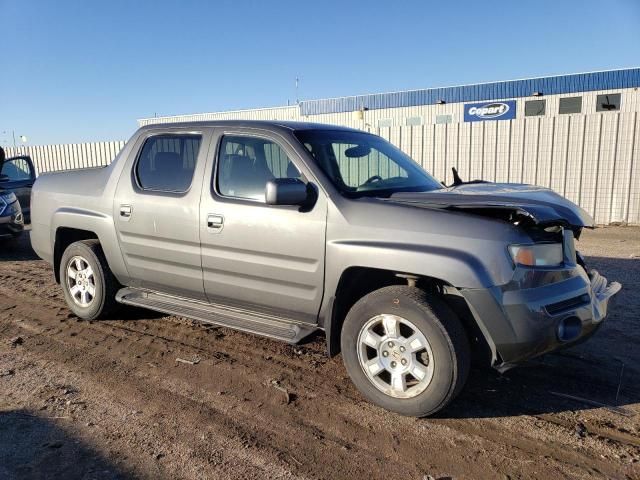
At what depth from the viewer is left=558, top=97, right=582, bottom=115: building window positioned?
23.0 metres

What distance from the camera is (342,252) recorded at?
3477mm

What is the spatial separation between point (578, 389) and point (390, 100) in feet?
82.8

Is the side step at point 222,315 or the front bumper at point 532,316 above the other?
the front bumper at point 532,316

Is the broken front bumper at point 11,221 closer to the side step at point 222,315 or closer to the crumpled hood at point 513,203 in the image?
the side step at point 222,315

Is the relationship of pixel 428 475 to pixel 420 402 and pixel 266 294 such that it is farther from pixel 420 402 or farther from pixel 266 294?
pixel 266 294

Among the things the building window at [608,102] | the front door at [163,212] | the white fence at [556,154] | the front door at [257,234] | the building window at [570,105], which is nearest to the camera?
the front door at [257,234]

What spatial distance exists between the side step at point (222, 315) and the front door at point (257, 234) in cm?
7

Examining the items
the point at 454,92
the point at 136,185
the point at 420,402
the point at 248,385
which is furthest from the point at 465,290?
the point at 454,92

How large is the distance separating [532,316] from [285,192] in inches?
68.0

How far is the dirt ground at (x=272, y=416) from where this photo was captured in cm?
278

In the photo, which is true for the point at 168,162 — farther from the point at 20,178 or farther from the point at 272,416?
the point at 20,178

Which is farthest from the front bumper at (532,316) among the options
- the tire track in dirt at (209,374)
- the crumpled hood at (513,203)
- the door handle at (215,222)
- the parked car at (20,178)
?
the parked car at (20,178)

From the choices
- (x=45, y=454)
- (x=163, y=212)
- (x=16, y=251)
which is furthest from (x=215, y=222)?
(x=16, y=251)

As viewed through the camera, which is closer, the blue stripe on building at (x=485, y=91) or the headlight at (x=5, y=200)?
the headlight at (x=5, y=200)
